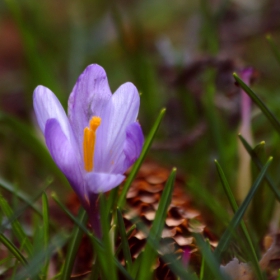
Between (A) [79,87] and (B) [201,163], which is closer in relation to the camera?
(A) [79,87]

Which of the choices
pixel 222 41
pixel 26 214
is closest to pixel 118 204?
pixel 26 214

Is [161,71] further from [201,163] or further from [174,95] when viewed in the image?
[201,163]

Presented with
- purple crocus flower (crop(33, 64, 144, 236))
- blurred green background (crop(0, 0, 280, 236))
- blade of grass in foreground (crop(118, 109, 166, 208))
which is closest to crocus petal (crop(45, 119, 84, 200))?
purple crocus flower (crop(33, 64, 144, 236))

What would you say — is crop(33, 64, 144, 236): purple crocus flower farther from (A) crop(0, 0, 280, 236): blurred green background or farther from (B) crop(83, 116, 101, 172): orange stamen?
(A) crop(0, 0, 280, 236): blurred green background

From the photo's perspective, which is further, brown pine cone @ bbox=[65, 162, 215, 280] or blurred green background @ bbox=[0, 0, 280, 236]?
blurred green background @ bbox=[0, 0, 280, 236]

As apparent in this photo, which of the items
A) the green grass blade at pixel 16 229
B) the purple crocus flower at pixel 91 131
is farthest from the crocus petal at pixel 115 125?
the green grass blade at pixel 16 229

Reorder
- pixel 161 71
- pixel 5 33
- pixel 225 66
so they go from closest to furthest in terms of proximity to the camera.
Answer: pixel 225 66
pixel 161 71
pixel 5 33

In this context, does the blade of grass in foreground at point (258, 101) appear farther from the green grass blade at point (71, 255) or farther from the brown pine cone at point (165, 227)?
the green grass blade at point (71, 255)

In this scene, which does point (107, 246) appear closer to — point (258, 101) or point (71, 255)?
point (71, 255)
